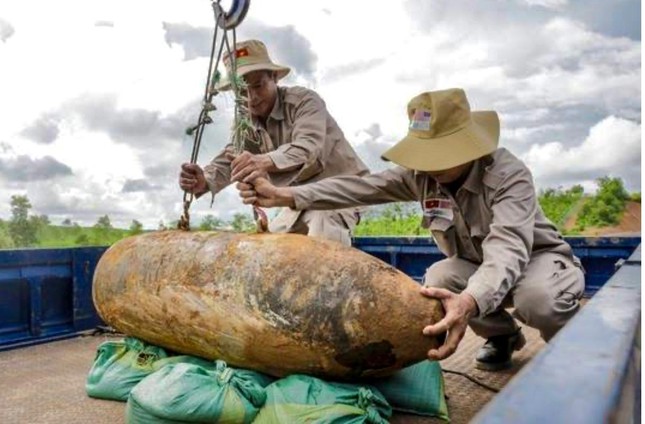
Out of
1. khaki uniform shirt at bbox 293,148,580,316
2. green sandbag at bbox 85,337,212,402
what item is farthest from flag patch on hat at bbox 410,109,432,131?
green sandbag at bbox 85,337,212,402

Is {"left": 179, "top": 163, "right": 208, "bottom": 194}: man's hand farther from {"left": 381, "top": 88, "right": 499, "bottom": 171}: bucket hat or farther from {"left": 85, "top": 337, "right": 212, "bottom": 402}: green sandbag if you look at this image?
{"left": 381, "top": 88, "right": 499, "bottom": 171}: bucket hat

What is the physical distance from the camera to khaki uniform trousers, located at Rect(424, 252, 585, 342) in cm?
241

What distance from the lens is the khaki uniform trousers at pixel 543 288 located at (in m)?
2.41

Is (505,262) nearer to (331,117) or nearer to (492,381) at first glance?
(492,381)

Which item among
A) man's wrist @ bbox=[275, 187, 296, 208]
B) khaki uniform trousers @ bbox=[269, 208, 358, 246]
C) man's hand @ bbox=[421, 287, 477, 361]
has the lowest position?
man's hand @ bbox=[421, 287, 477, 361]

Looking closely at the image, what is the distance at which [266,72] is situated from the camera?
3.38 m

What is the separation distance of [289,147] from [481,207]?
1.06 m

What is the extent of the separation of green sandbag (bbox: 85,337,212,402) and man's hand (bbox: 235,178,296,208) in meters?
0.64

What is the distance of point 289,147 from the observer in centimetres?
315

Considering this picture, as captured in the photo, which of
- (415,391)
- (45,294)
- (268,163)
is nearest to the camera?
(415,391)

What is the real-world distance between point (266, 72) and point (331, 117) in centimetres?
44

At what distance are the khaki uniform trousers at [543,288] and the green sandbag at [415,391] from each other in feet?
1.53

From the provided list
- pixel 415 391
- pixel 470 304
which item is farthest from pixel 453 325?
pixel 415 391

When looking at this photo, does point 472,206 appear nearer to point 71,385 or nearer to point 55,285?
point 71,385
